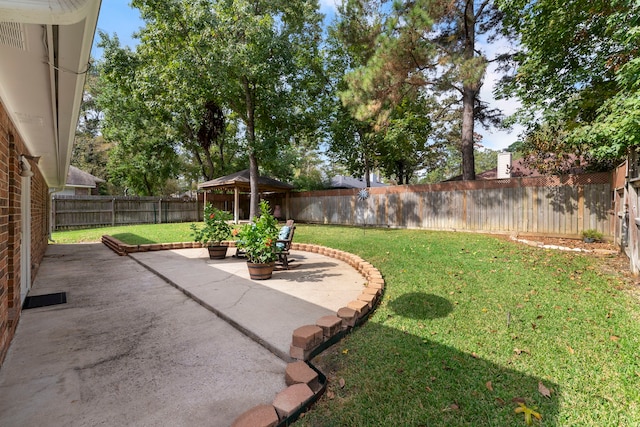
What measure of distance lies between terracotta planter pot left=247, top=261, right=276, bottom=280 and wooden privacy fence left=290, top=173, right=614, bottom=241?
7.25 m

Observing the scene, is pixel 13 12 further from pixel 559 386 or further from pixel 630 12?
pixel 630 12

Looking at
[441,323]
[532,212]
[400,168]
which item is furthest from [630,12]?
[400,168]

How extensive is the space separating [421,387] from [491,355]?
2.65 feet

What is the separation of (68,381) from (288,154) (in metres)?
17.8

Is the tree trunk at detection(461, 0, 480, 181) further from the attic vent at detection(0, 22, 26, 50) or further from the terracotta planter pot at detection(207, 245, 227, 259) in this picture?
the attic vent at detection(0, 22, 26, 50)

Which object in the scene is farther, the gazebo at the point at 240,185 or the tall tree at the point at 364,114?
the gazebo at the point at 240,185

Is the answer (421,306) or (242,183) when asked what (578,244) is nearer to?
(421,306)

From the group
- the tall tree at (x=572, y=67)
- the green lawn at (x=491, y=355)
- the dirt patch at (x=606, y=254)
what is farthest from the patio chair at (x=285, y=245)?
the tall tree at (x=572, y=67)

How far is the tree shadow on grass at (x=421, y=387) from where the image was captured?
5.64ft

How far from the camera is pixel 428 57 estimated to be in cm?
852

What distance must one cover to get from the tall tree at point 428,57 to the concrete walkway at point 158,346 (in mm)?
6722

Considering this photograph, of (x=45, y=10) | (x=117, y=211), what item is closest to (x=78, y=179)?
(x=117, y=211)

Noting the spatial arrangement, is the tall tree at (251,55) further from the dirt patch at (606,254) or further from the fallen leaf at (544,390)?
the fallen leaf at (544,390)

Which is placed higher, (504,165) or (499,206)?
(504,165)
